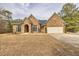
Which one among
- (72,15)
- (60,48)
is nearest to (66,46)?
(60,48)

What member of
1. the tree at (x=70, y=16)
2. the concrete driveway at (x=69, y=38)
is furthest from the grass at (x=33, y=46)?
the tree at (x=70, y=16)

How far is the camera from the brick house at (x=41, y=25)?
3068 millimetres

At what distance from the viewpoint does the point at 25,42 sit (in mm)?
3055

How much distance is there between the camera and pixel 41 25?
10.2ft

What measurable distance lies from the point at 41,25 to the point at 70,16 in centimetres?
34

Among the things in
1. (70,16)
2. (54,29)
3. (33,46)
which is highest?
(70,16)

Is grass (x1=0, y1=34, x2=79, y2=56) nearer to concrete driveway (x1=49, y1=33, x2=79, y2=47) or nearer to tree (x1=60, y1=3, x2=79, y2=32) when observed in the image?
concrete driveway (x1=49, y1=33, x2=79, y2=47)

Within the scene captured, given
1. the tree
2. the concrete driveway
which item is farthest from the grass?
the tree

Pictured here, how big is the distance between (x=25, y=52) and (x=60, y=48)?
1.28 ft

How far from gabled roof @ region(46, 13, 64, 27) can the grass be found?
0.14 m

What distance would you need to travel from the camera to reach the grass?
303 cm

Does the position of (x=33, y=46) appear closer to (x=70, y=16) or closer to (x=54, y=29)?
(x=54, y=29)

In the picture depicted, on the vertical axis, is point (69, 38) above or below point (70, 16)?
below

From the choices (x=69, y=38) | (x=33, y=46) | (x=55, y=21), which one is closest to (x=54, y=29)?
(x=55, y=21)
